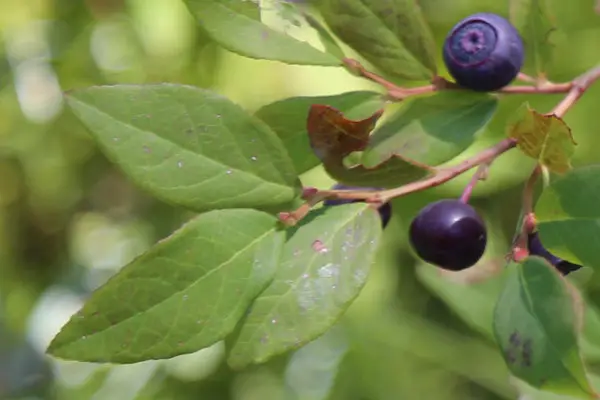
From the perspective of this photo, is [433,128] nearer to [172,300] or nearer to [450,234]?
[450,234]

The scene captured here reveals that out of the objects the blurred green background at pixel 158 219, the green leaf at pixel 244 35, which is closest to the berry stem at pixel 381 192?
the green leaf at pixel 244 35

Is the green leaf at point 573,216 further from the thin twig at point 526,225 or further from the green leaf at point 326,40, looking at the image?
the green leaf at point 326,40

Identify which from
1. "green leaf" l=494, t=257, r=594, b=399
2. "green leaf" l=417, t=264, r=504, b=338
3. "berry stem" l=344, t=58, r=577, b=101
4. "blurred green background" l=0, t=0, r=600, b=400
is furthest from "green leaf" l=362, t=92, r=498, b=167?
"blurred green background" l=0, t=0, r=600, b=400

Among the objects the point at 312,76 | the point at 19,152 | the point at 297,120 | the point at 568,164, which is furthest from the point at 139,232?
the point at 568,164

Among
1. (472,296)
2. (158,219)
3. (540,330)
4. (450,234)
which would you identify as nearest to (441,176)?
(450,234)

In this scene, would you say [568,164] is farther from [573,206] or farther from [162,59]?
[162,59]
